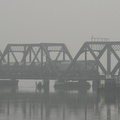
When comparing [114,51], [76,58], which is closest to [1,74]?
[76,58]

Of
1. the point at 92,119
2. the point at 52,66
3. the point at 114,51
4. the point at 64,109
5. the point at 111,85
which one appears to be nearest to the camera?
the point at 92,119

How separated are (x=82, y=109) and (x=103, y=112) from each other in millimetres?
4580

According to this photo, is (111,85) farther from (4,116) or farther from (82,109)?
(4,116)

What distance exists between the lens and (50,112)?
6097cm

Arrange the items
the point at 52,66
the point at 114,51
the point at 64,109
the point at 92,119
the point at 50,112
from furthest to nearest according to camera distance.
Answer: the point at 52,66 < the point at 114,51 < the point at 64,109 < the point at 50,112 < the point at 92,119

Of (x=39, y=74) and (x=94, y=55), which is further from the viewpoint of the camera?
(x=39, y=74)

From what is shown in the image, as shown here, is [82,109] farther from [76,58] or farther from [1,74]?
[1,74]

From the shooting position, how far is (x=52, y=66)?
192 meters

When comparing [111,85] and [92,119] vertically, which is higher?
[92,119]

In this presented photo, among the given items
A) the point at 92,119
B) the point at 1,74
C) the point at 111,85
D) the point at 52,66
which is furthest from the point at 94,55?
the point at 92,119

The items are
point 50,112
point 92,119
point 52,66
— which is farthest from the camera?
point 52,66

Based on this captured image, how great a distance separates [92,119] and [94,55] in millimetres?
125232

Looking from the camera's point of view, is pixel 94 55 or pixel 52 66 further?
pixel 52 66

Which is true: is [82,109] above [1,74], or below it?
above
